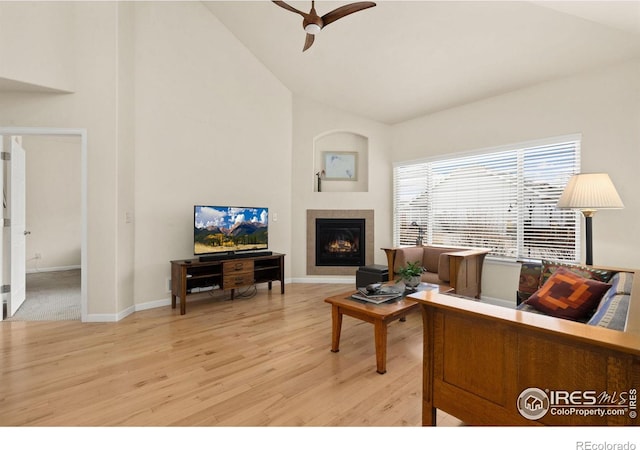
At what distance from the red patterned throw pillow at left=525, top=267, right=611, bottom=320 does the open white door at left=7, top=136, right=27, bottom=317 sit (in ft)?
17.4

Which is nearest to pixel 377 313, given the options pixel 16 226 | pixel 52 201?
pixel 16 226

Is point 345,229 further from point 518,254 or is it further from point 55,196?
point 55,196

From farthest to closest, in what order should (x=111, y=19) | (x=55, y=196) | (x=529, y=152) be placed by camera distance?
1. (x=55, y=196)
2. (x=529, y=152)
3. (x=111, y=19)

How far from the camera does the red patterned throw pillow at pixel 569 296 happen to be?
1.92 m

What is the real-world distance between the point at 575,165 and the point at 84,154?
552 cm

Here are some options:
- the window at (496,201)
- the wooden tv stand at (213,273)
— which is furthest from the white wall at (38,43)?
the window at (496,201)

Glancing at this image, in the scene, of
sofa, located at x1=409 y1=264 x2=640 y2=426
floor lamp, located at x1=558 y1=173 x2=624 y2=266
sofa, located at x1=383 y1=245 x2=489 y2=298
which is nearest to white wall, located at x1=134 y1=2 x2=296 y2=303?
sofa, located at x1=383 y1=245 x2=489 y2=298

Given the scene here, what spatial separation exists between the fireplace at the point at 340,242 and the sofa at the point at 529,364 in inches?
144

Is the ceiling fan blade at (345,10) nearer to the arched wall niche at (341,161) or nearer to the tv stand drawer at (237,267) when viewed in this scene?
the tv stand drawer at (237,267)

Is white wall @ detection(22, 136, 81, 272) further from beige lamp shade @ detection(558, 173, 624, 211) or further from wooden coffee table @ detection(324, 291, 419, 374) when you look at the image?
beige lamp shade @ detection(558, 173, 624, 211)

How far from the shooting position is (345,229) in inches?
211

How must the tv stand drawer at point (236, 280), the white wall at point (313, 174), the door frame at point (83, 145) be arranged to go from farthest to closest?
the white wall at point (313, 174)
the tv stand drawer at point (236, 280)
the door frame at point (83, 145)

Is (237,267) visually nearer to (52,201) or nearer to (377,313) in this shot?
(377,313)
